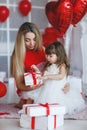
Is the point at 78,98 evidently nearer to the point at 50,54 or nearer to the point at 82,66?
the point at 50,54

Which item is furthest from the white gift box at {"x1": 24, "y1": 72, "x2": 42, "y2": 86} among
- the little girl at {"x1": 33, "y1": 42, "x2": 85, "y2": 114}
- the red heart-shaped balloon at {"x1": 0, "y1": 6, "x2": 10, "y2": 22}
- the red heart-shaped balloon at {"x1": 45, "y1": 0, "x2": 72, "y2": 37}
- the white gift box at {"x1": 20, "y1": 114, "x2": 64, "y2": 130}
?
the red heart-shaped balloon at {"x1": 0, "y1": 6, "x2": 10, "y2": 22}

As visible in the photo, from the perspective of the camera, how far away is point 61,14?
1606mm

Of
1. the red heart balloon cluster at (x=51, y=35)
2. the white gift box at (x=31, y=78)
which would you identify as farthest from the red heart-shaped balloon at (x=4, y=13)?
the white gift box at (x=31, y=78)

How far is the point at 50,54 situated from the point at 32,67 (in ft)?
0.34

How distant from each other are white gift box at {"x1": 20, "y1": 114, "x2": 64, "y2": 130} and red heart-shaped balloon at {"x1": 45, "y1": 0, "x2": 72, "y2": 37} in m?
0.68

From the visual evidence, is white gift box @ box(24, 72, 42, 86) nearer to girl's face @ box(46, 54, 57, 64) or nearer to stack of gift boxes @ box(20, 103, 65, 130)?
girl's face @ box(46, 54, 57, 64)

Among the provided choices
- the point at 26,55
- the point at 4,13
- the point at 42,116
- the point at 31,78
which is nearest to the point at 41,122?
the point at 42,116

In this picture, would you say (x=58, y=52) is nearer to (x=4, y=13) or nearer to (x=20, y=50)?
(x=20, y=50)

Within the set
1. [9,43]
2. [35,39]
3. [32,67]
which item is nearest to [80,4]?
[35,39]

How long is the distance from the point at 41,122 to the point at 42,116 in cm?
2

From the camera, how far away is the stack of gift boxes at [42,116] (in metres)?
1.04

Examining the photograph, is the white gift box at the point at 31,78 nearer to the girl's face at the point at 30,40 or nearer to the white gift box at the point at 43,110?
the girl's face at the point at 30,40

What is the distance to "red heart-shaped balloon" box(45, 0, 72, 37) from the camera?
1593mm

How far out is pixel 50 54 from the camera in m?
1.34
